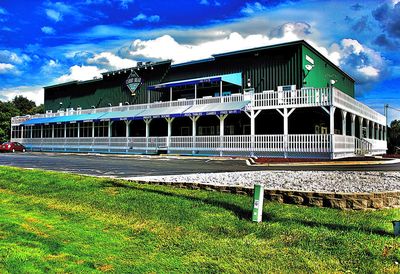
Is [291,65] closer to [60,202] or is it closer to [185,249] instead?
[60,202]

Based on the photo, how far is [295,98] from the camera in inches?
1004

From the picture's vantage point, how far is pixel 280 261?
484 centimetres

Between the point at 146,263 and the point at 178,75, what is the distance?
110 ft

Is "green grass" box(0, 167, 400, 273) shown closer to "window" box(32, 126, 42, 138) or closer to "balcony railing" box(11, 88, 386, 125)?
"balcony railing" box(11, 88, 386, 125)

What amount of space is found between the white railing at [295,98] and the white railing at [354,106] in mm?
735

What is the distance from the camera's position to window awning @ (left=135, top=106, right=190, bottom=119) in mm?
31681

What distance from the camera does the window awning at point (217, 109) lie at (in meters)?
27.5

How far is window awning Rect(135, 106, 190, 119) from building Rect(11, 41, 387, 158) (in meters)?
0.10

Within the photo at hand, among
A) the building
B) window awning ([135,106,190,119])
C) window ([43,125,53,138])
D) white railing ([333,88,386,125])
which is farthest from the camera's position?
window ([43,125,53,138])

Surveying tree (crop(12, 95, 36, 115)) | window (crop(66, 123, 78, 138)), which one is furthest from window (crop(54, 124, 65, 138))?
tree (crop(12, 95, 36, 115))

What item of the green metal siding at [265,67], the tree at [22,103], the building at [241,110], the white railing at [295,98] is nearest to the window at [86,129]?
the building at [241,110]

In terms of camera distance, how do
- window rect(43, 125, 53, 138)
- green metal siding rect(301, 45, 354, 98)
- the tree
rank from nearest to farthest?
green metal siding rect(301, 45, 354, 98), window rect(43, 125, 53, 138), the tree

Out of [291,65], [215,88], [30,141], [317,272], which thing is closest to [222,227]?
[317,272]

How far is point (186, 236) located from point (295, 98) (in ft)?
69.2
